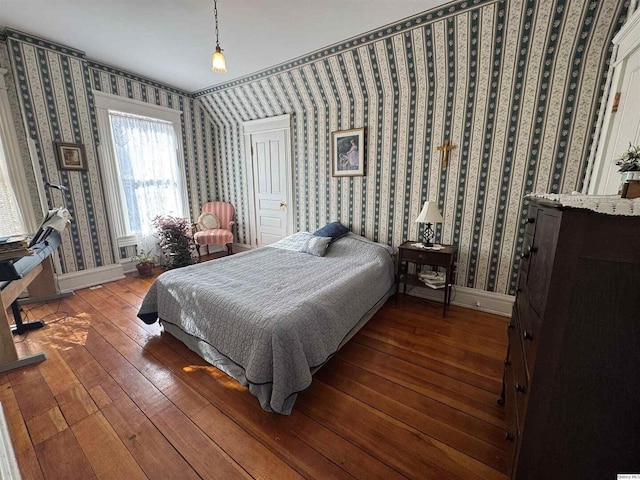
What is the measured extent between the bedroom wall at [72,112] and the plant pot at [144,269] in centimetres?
30

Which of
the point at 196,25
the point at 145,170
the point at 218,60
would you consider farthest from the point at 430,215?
the point at 145,170

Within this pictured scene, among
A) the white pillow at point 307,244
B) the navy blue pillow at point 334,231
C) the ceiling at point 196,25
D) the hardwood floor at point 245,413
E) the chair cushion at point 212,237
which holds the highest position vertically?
the ceiling at point 196,25

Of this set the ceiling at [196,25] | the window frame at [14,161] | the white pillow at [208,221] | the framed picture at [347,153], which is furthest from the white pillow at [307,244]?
the window frame at [14,161]

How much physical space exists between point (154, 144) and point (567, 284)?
4.77 metres

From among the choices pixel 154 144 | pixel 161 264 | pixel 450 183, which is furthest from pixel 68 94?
pixel 450 183

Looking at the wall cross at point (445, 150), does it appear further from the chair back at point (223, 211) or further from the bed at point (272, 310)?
the chair back at point (223, 211)

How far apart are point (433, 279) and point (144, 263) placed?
3786 millimetres

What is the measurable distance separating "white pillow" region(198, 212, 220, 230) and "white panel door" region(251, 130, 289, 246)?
742 mm

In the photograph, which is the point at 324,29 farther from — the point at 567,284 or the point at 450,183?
the point at 567,284

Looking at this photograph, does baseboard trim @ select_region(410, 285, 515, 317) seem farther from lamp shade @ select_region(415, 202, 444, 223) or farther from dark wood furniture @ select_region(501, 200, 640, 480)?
dark wood furniture @ select_region(501, 200, 640, 480)

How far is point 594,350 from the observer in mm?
745

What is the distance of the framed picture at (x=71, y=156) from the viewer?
300 centimetres

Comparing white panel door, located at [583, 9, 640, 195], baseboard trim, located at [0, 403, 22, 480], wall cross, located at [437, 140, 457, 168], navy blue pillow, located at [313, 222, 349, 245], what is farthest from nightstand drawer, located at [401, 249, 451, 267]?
baseboard trim, located at [0, 403, 22, 480]

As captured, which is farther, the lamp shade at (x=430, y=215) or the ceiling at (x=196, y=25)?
the lamp shade at (x=430, y=215)
